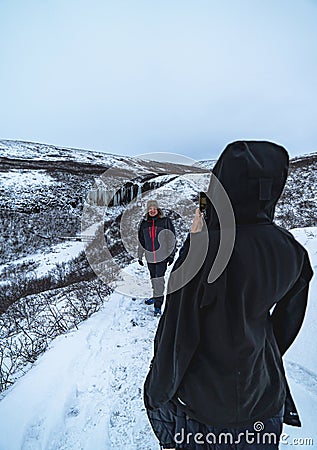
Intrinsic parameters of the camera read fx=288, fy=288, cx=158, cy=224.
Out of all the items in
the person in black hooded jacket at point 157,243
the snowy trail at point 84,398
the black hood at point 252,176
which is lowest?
the snowy trail at point 84,398

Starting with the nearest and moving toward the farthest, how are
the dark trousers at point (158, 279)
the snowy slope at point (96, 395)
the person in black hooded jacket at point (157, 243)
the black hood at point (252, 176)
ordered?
the black hood at point (252, 176) < the snowy slope at point (96, 395) < the person in black hooded jacket at point (157, 243) < the dark trousers at point (158, 279)

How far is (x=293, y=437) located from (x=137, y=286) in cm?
490

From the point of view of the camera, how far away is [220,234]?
1.16 metres

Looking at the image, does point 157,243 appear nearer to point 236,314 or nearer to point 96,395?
point 96,395

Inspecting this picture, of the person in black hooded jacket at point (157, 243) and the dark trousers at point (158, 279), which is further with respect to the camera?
the dark trousers at point (158, 279)

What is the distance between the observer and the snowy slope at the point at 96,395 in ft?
7.91

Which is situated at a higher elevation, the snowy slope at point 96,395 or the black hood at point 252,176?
the black hood at point 252,176

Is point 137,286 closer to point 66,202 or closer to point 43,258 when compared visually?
point 43,258

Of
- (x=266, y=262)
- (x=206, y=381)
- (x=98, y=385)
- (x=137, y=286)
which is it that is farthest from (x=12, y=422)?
(x=137, y=286)

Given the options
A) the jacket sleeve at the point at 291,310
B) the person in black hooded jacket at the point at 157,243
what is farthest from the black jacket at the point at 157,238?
the jacket sleeve at the point at 291,310

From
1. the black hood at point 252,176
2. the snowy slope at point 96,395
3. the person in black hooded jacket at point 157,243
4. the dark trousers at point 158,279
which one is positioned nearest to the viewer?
the black hood at point 252,176

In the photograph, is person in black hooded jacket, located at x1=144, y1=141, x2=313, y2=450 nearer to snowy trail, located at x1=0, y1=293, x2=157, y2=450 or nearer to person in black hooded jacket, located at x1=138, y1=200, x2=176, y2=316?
snowy trail, located at x1=0, y1=293, x2=157, y2=450

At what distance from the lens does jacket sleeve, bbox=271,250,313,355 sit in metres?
1.38

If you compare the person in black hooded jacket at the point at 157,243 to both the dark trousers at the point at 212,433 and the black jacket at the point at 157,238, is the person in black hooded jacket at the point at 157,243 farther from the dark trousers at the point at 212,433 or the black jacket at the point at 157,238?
the dark trousers at the point at 212,433
